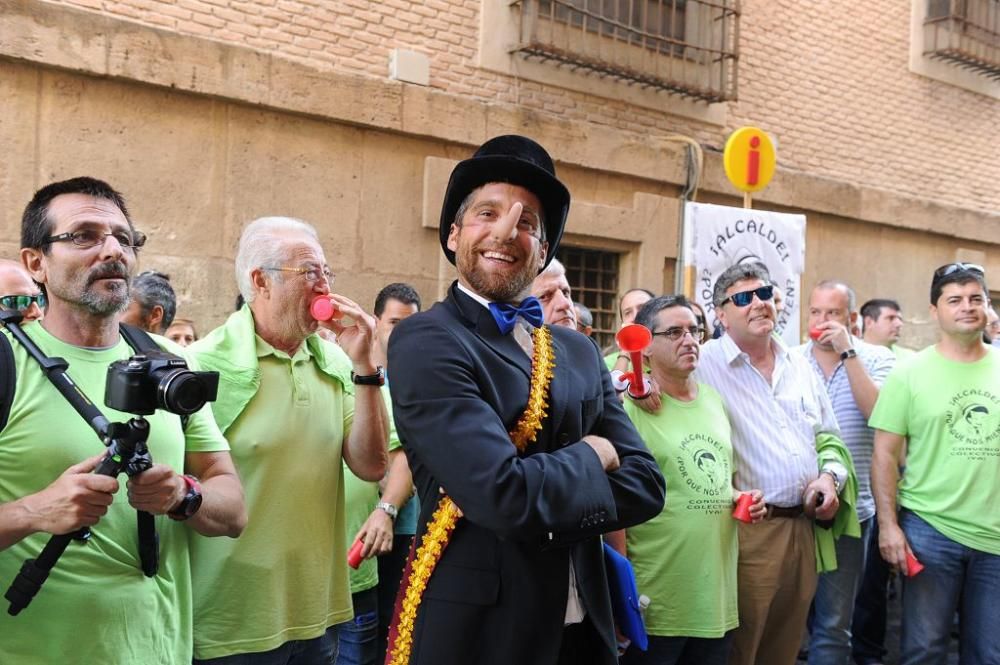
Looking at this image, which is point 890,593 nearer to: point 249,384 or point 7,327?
point 249,384

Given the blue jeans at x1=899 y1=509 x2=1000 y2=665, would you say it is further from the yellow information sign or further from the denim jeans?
the yellow information sign

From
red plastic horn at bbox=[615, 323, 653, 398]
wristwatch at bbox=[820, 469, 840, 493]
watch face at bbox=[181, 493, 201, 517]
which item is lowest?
wristwatch at bbox=[820, 469, 840, 493]

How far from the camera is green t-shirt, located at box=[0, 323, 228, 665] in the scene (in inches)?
89.7

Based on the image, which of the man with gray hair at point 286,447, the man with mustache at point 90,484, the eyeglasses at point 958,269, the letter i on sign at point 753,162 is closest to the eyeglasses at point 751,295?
the eyeglasses at point 958,269

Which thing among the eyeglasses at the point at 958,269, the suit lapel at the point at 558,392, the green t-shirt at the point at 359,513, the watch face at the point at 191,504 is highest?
the eyeglasses at the point at 958,269

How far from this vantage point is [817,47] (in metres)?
11.1

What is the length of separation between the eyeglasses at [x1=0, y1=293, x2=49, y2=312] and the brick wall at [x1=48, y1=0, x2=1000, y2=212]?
3.70 meters

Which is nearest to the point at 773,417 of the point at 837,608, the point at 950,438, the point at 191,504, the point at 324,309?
the point at 950,438

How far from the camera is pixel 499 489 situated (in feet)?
6.46

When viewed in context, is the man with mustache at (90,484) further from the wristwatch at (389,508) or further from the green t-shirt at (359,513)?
the green t-shirt at (359,513)

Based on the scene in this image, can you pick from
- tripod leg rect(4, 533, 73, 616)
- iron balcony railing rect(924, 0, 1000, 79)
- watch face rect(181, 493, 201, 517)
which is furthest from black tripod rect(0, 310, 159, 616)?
iron balcony railing rect(924, 0, 1000, 79)

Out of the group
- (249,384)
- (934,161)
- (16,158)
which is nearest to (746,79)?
(934,161)

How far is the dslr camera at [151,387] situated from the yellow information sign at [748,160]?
613 centimetres

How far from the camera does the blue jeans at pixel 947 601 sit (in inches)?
180
